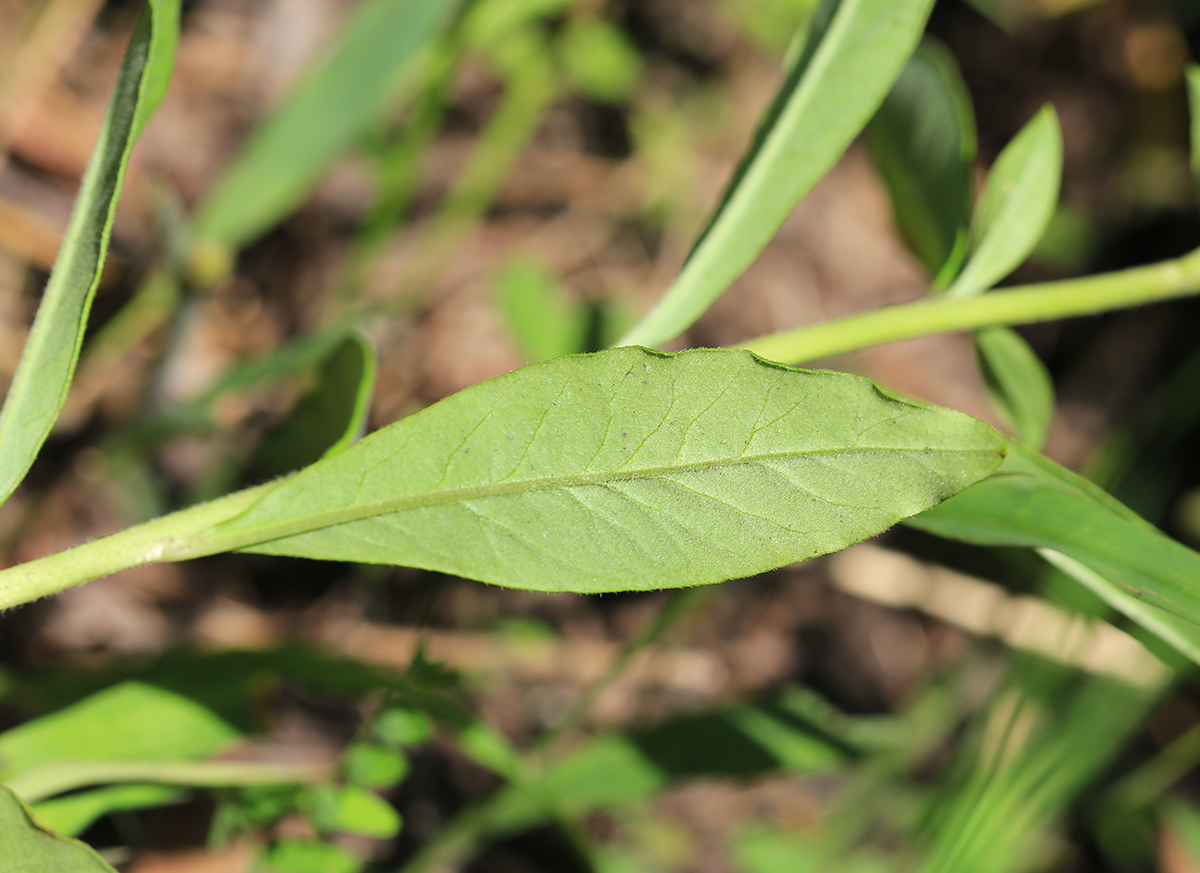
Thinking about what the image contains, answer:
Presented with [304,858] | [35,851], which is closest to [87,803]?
[304,858]

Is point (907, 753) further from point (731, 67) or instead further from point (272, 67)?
point (272, 67)

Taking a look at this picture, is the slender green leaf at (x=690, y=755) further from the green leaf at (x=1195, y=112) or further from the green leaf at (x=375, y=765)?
the green leaf at (x=1195, y=112)

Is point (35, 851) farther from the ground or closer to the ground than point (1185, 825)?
farther from the ground

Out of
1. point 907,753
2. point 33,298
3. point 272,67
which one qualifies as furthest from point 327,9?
point 907,753

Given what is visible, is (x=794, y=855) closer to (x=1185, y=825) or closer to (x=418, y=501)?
(x=1185, y=825)

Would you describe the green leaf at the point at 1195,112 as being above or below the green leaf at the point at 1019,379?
above

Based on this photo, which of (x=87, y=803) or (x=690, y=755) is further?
(x=690, y=755)

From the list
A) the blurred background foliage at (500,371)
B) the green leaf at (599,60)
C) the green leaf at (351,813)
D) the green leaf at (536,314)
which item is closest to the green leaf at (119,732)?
the blurred background foliage at (500,371)
